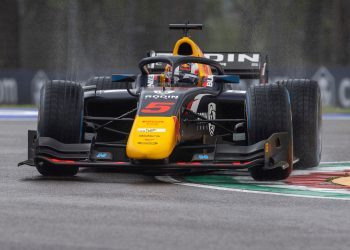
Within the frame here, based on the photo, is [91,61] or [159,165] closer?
[159,165]

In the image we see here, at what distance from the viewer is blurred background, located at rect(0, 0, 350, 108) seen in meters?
41.8

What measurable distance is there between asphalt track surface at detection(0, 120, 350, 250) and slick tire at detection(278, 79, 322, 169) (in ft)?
6.57

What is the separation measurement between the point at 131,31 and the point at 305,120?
29.8 meters

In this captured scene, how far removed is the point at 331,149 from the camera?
16219mm

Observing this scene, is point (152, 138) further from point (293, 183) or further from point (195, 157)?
point (293, 183)

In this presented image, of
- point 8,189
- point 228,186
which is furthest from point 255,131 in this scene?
point 8,189

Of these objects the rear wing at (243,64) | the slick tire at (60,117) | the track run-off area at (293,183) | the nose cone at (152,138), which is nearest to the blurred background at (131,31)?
the rear wing at (243,64)

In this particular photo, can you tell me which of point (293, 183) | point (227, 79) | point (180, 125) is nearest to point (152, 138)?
point (180, 125)

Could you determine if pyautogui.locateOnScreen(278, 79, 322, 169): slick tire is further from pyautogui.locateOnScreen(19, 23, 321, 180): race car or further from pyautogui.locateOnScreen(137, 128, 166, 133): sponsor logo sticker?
pyautogui.locateOnScreen(137, 128, 166, 133): sponsor logo sticker

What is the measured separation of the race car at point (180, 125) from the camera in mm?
10820

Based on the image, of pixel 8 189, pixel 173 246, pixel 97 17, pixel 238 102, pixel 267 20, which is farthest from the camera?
pixel 97 17

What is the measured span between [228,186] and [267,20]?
3110 centimetres

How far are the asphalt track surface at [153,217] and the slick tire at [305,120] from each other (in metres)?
2.00

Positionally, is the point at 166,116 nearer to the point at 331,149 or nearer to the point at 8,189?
→ the point at 8,189
